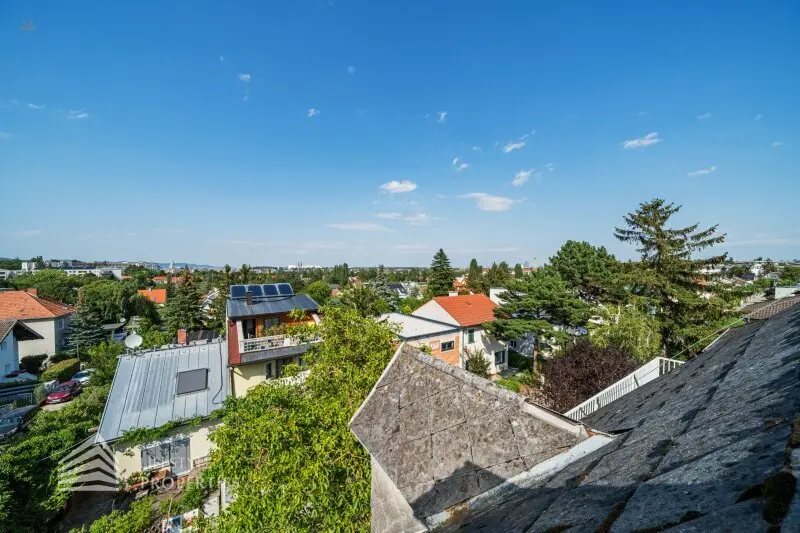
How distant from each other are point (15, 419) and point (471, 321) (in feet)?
96.0

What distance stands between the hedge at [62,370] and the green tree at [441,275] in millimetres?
44970

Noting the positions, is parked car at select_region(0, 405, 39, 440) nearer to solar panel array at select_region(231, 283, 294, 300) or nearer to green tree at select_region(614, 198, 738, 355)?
solar panel array at select_region(231, 283, 294, 300)

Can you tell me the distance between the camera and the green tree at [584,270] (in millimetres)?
26547

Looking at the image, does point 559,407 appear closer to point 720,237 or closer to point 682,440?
point 682,440

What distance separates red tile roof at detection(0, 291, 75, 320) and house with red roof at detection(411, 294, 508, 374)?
40.7 metres

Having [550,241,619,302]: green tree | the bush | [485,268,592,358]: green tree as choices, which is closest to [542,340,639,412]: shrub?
[485,268,592,358]: green tree

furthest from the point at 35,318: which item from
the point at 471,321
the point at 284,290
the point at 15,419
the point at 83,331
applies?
the point at 471,321

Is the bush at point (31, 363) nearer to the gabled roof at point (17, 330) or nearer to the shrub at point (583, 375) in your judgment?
the gabled roof at point (17, 330)

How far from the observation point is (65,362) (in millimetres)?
31656

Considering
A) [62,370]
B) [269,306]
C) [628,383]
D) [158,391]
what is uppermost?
[269,306]

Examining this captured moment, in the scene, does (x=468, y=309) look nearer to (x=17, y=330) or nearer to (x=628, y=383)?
(x=628, y=383)

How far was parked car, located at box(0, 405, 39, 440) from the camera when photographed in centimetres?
1681

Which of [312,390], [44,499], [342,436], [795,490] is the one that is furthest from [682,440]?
[44,499]

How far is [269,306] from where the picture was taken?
63.2 ft
